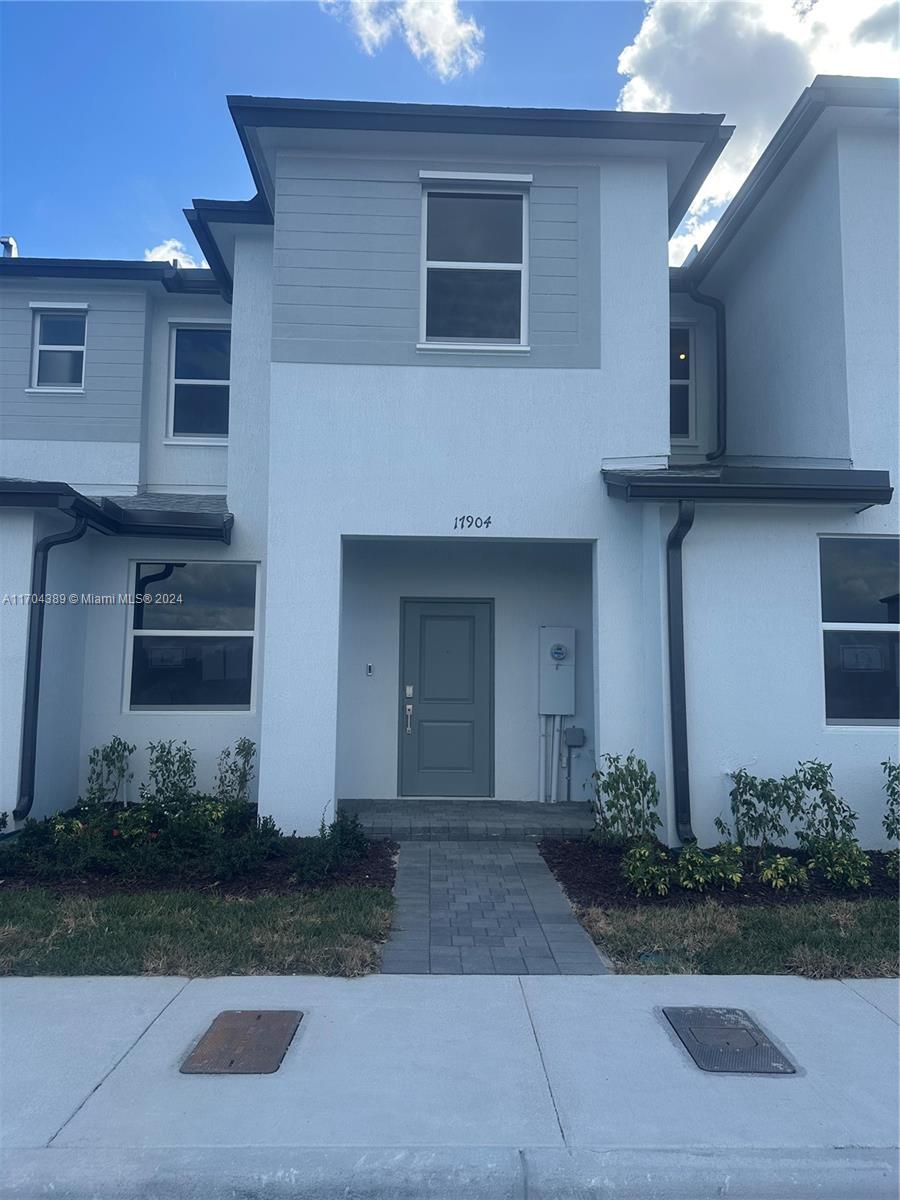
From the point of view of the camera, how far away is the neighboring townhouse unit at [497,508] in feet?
25.0

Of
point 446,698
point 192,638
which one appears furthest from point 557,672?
point 192,638

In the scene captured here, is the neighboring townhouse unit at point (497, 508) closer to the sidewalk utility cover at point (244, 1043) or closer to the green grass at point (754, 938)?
the green grass at point (754, 938)

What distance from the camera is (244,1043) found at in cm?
408

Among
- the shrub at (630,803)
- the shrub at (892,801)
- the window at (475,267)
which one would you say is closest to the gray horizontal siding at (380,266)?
the window at (475,267)

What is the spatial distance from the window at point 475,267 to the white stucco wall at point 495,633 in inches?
Result: 90.2

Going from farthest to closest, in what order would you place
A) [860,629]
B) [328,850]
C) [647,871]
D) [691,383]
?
[691,383] → [860,629] → [328,850] → [647,871]

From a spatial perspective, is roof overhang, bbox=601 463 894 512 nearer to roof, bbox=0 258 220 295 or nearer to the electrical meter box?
the electrical meter box

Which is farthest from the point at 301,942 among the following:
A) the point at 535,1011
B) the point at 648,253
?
the point at 648,253

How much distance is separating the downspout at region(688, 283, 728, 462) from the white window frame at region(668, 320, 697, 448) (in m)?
0.29

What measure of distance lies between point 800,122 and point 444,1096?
867cm

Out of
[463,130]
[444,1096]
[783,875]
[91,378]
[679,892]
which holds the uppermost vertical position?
[463,130]

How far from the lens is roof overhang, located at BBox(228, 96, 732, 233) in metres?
7.95

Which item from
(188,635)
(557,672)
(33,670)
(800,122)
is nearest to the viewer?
(33,670)

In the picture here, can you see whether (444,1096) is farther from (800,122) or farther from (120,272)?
(120,272)
